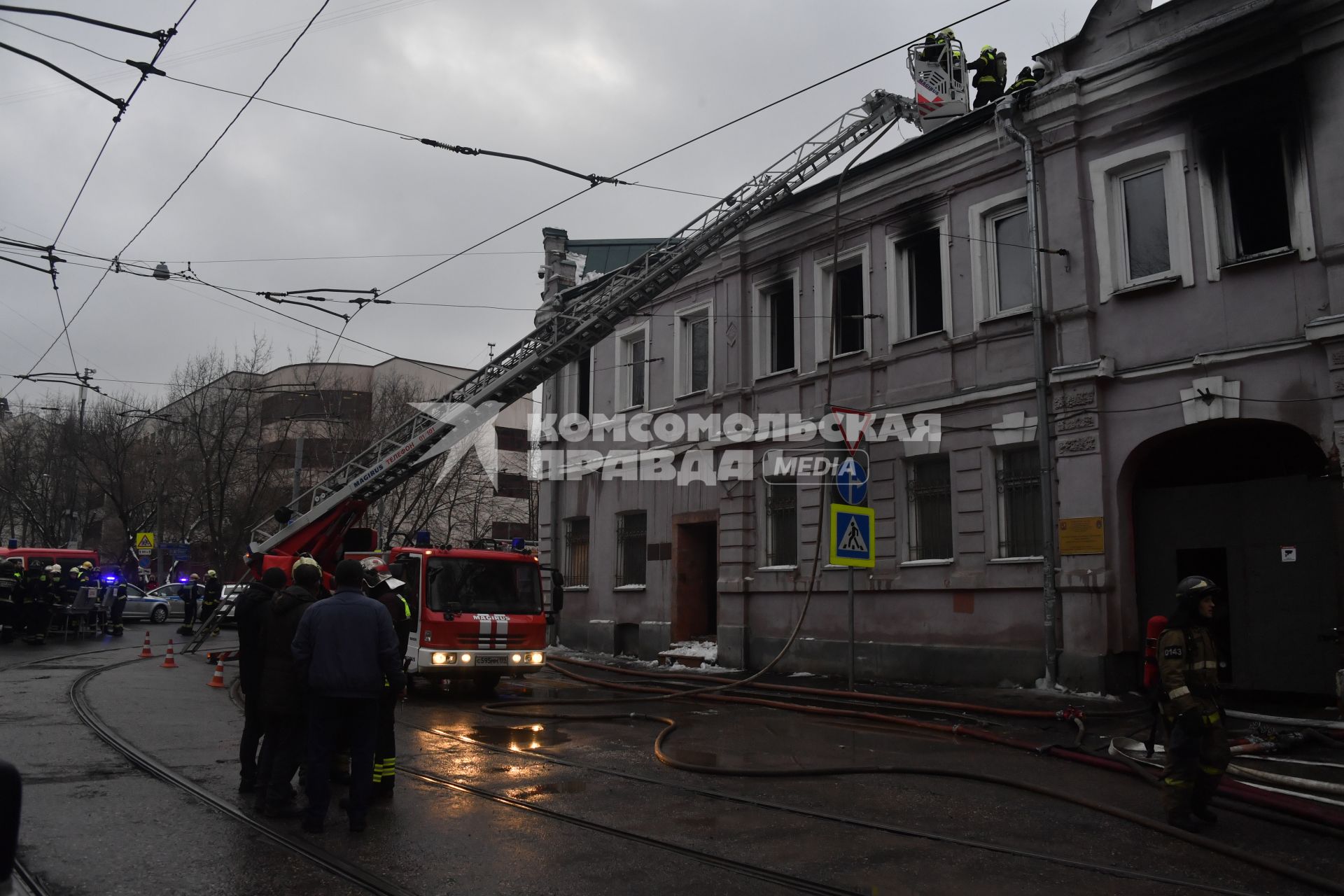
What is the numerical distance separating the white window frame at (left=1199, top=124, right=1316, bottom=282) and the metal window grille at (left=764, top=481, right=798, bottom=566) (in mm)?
8003

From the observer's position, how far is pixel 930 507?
650 inches

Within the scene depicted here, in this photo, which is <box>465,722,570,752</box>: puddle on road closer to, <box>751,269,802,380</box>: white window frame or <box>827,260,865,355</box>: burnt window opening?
<box>827,260,865,355</box>: burnt window opening

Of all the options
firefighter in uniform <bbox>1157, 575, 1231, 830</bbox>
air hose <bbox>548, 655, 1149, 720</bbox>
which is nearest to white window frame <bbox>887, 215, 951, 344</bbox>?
air hose <bbox>548, 655, 1149, 720</bbox>

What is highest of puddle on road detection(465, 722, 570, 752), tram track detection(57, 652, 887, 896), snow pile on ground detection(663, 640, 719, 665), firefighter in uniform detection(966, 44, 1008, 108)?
firefighter in uniform detection(966, 44, 1008, 108)

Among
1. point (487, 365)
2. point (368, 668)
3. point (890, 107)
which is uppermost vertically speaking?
point (890, 107)

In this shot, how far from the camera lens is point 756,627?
18.9m

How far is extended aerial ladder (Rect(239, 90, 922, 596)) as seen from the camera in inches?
681

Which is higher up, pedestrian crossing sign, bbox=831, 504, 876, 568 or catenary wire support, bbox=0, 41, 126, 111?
catenary wire support, bbox=0, 41, 126, 111

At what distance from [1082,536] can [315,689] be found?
1078 centimetres

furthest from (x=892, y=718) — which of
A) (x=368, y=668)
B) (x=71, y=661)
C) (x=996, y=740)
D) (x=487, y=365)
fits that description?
(x=71, y=661)

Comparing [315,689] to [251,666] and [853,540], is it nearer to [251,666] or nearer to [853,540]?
[251,666]

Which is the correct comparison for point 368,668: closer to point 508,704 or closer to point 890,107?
point 508,704

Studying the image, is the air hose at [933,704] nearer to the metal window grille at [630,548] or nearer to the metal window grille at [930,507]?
the metal window grille at [930,507]

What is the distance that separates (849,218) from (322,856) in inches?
586
